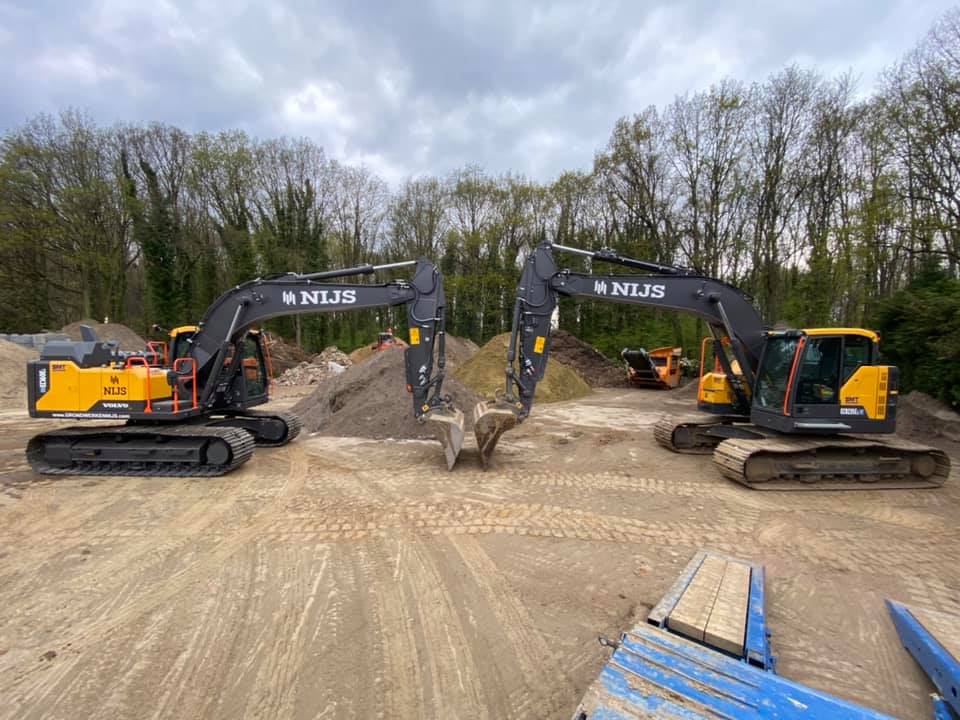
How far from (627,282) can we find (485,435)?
3309 mm

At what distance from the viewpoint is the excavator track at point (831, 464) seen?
21.5 ft

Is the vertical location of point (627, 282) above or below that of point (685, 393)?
above

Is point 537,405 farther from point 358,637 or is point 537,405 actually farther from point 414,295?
point 358,637

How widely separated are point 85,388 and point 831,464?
36.2ft

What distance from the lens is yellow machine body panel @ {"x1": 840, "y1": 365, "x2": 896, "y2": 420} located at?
262 inches

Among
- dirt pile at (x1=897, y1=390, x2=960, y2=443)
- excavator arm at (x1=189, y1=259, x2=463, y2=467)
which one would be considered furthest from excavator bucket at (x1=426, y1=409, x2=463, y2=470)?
dirt pile at (x1=897, y1=390, x2=960, y2=443)

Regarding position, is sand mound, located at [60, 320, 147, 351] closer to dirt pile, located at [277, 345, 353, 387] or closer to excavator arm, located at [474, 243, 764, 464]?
dirt pile, located at [277, 345, 353, 387]

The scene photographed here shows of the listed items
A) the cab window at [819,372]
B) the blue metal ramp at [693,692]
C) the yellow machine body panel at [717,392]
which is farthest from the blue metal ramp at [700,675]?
the yellow machine body panel at [717,392]

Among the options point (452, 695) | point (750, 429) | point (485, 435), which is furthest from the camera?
point (750, 429)

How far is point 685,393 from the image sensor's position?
17.6 metres

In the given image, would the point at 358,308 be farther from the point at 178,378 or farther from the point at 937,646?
the point at 937,646

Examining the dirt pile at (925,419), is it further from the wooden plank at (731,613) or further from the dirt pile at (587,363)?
the dirt pile at (587,363)

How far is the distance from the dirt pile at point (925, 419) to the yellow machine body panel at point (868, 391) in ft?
15.7

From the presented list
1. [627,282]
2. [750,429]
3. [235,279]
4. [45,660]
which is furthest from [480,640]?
[235,279]
